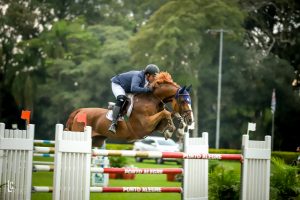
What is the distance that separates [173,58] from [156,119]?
31.6 m

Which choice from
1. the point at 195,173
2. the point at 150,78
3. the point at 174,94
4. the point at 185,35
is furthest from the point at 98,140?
the point at 185,35

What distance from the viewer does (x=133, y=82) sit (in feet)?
31.7

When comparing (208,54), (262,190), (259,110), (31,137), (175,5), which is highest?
(175,5)

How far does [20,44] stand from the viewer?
45.7 m

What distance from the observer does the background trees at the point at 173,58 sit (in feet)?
137

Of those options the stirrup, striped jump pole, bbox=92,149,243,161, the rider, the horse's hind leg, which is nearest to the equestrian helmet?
the rider

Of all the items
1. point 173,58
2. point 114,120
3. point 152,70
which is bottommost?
point 114,120

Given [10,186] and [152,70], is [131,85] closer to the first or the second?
[152,70]

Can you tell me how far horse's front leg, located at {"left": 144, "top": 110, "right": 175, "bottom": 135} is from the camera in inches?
356

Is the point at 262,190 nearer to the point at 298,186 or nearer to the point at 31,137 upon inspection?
the point at 298,186

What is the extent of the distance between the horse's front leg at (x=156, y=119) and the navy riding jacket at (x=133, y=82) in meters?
0.48

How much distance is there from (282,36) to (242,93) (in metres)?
5.80

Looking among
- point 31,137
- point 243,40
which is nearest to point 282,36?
point 243,40

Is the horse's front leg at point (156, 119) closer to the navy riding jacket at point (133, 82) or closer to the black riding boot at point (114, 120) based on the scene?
the navy riding jacket at point (133, 82)
